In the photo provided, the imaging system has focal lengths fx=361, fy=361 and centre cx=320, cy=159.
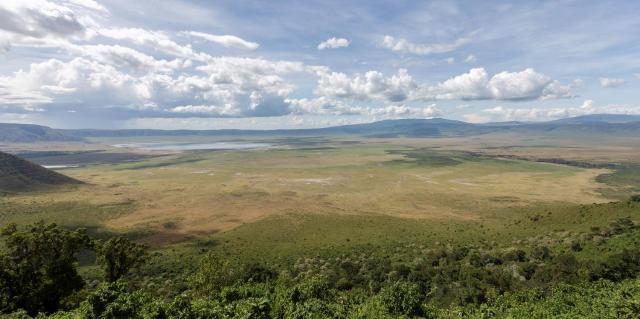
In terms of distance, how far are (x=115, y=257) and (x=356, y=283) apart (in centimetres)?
2811

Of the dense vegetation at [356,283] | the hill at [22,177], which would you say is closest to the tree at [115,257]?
the dense vegetation at [356,283]

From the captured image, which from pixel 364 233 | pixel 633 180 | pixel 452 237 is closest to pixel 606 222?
pixel 452 237

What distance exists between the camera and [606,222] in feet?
202

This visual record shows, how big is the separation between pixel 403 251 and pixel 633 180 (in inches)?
5505

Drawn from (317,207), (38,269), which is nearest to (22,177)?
(317,207)

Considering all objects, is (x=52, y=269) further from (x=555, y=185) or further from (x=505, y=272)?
(x=555, y=185)

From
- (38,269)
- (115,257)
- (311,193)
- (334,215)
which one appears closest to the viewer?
(38,269)

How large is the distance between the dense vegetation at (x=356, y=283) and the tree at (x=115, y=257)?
10cm

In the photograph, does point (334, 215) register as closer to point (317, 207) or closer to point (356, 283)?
point (317, 207)

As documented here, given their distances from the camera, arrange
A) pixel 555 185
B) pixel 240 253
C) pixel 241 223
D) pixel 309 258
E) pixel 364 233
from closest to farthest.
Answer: pixel 309 258
pixel 240 253
pixel 364 233
pixel 241 223
pixel 555 185

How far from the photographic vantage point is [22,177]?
130500 millimetres

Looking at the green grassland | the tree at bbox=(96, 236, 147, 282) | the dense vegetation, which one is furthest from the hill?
the tree at bbox=(96, 236, 147, 282)

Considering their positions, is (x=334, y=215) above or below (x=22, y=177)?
below

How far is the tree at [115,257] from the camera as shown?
37719 mm
